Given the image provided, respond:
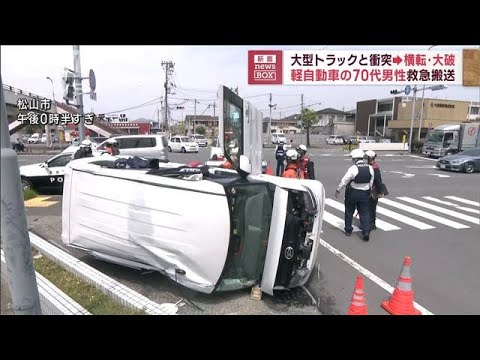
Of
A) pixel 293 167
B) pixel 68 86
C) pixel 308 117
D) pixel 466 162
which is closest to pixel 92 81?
pixel 68 86

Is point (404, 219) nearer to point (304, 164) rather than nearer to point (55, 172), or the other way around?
point (304, 164)

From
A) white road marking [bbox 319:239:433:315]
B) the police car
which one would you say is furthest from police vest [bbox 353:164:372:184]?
the police car

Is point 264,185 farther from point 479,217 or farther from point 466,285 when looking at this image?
point 479,217

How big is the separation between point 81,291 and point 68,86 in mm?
4941

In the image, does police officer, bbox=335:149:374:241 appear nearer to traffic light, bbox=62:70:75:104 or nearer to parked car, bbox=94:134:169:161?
traffic light, bbox=62:70:75:104

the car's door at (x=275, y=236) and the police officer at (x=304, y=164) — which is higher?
the police officer at (x=304, y=164)

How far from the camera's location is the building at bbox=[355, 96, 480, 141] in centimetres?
4125

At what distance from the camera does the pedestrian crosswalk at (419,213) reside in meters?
6.90

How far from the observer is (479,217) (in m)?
7.64

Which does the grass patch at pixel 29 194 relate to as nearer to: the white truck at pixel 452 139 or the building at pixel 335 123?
the white truck at pixel 452 139

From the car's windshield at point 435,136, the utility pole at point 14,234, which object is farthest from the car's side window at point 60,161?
the car's windshield at point 435,136

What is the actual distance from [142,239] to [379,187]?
14.2ft

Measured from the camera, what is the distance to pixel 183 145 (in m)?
28.2

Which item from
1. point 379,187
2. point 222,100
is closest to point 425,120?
point 379,187
